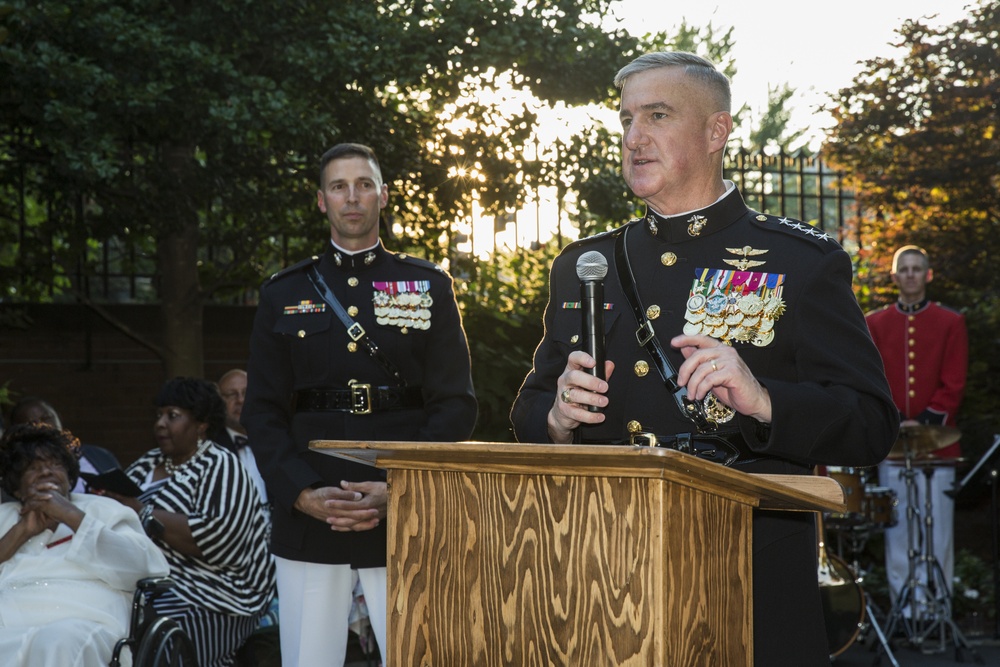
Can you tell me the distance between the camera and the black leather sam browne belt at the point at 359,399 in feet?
13.8

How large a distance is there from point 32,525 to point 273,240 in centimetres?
565

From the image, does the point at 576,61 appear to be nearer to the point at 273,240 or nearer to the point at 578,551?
the point at 273,240

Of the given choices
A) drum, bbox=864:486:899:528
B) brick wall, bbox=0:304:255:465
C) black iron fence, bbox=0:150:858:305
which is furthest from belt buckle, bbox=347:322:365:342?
brick wall, bbox=0:304:255:465

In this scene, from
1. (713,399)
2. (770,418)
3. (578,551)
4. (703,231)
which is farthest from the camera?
(703,231)

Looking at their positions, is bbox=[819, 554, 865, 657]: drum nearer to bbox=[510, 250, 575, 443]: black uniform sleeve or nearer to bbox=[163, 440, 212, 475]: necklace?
bbox=[163, 440, 212, 475]: necklace

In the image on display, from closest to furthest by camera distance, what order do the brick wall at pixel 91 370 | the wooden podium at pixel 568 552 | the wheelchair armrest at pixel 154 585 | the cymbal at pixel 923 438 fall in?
→ the wooden podium at pixel 568 552 → the wheelchair armrest at pixel 154 585 → the cymbal at pixel 923 438 → the brick wall at pixel 91 370

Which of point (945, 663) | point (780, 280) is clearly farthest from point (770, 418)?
point (945, 663)

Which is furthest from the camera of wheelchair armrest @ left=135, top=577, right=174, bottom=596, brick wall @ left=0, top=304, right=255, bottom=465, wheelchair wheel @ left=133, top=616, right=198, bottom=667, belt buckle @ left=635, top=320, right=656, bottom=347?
brick wall @ left=0, top=304, right=255, bottom=465

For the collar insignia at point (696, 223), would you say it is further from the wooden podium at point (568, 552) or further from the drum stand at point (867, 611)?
the drum stand at point (867, 611)

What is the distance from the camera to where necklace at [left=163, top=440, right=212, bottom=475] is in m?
5.84

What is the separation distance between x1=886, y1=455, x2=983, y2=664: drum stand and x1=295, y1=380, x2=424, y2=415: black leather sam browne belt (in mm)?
4489

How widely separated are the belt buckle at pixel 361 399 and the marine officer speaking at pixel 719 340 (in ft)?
4.57

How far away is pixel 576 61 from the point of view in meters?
9.55

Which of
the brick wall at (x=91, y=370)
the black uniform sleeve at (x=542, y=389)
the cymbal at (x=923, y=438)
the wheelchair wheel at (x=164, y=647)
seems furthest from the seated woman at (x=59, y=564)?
the brick wall at (x=91, y=370)
